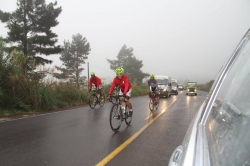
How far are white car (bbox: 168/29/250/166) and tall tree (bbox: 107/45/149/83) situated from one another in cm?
4924

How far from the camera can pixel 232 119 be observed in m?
1.44

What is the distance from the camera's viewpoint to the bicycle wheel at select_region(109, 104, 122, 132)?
21.1ft

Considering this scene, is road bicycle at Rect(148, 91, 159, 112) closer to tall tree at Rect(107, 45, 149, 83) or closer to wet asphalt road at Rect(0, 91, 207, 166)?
wet asphalt road at Rect(0, 91, 207, 166)

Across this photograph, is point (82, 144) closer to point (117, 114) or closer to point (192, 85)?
point (117, 114)

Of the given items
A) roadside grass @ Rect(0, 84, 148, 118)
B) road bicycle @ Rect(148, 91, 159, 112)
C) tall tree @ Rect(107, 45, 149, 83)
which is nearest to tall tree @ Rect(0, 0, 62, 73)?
roadside grass @ Rect(0, 84, 148, 118)

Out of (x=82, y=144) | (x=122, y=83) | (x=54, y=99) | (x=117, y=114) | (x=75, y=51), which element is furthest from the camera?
(x=75, y=51)

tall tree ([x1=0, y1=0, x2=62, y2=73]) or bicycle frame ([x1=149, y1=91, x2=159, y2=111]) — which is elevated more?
tall tree ([x1=0, y1=0, x2=62, y2=73])

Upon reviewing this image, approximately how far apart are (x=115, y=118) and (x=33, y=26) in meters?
21.8

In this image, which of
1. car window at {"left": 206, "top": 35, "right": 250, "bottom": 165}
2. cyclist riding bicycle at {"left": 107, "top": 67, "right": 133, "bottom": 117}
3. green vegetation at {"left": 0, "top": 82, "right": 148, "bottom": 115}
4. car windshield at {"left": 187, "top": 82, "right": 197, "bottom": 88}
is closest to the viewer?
car window at {"left": 206, "top": 35, "right": 250, "bottom": 165}

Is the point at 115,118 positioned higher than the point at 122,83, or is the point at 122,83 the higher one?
the point at 122,83

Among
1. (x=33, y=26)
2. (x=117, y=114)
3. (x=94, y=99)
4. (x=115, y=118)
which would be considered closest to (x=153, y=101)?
(x=94, y=99)

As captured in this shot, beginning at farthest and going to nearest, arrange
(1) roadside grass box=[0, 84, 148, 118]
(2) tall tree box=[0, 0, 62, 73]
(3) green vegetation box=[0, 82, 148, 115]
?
(2) tall tree box=[0, 0, 62, 73] → (3) green vegetation box=[0, 82, 148, 115] → (1) roadside grass box=[0, 84, 148, 118]

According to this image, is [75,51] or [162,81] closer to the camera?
[162,81]

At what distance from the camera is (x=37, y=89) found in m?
11.2
